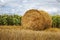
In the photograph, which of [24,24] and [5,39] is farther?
[24,24]

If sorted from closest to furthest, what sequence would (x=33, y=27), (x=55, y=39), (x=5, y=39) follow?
1. (x=5, y=39)
2. (x=55, y=39)
3. (x=33, y=27)

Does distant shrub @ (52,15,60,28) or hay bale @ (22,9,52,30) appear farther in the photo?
distant shrub @ (52,15,60,28)

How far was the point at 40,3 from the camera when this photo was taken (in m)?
3.76

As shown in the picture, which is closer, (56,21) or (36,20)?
(36,20)

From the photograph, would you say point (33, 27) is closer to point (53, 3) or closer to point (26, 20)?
point (26, 20)

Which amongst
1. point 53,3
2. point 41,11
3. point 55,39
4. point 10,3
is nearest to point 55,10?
point 53,3

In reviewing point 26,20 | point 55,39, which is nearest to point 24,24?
point 26,20

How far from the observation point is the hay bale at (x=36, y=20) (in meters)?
3.91

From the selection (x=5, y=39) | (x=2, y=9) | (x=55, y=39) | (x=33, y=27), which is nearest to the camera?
(x=5, y=39)

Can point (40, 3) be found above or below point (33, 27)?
above

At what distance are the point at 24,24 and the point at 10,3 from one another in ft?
1.81

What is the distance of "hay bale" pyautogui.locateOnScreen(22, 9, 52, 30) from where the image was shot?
3.91m

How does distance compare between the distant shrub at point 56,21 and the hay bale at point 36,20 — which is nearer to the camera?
the hay bale at point 36,20

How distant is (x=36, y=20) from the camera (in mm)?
3926
